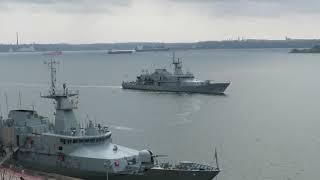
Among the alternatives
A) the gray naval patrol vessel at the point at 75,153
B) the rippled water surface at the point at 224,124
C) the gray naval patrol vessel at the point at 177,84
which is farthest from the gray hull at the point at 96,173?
the gray naval patrol vessel at the point at 177,84

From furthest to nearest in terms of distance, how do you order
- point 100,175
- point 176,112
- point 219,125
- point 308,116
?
point 176,112 → point 308,116 → point 219,125 → point 100,175

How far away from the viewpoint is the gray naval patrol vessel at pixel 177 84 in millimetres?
132875

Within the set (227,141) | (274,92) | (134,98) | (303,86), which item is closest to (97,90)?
(134,98)

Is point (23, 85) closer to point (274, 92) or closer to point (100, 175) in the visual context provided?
point (274, 92)

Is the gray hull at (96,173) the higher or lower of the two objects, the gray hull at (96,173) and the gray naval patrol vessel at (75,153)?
the lower

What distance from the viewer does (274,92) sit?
135 metres

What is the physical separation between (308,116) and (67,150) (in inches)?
2064

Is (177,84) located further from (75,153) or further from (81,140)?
(75,153)

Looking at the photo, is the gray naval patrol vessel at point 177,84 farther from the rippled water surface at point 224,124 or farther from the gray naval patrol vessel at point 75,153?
the gray naval patrol vessel at point 75,153

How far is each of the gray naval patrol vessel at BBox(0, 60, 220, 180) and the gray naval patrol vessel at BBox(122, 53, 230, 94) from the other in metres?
83.7

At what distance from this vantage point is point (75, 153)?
46594mm

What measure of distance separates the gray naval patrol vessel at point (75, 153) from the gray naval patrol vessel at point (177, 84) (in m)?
83.7

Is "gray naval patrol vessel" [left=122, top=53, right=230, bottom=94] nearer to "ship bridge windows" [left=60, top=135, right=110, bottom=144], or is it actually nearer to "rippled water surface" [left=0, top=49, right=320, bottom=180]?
"rippled water surface" [left=0, top=49, right=320, bottom=180]

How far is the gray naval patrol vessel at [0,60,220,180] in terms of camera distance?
149 ft
